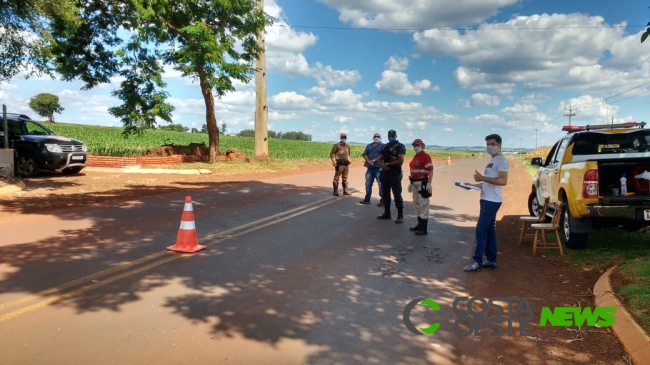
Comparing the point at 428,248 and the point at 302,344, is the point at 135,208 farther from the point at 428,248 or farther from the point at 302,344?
the point at 302,344

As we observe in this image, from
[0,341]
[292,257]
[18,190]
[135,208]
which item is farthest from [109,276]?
[18,190]

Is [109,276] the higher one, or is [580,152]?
[580,152]

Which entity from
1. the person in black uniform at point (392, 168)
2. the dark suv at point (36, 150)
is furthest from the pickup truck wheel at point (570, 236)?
the dark suv at point (36, 150)

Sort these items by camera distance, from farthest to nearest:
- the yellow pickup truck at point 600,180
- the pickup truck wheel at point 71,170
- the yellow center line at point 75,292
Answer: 1. the pickup truck wheel at point 71,170
2. the yellow pickup truck at point 600,180
3. the yellow center line at point 75,292

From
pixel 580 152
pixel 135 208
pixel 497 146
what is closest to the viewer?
pixel 497 146

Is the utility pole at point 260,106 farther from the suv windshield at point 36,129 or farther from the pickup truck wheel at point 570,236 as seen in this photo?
the pickup truck wheel at point 570,236

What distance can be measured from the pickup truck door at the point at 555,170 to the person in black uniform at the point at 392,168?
2.78 metres

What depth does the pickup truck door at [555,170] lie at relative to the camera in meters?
8.06

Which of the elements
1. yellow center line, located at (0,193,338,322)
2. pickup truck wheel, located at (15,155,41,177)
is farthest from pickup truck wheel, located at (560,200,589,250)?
pickup truck wheel, located at (15,155,41,177)

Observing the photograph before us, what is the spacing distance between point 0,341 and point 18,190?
10.8m

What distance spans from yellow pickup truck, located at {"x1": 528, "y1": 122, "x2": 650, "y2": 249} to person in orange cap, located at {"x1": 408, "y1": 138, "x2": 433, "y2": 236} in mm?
2125

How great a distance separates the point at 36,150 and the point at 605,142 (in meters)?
16.1

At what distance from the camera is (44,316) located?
4.25m

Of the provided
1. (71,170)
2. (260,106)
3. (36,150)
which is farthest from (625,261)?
(260,106)
